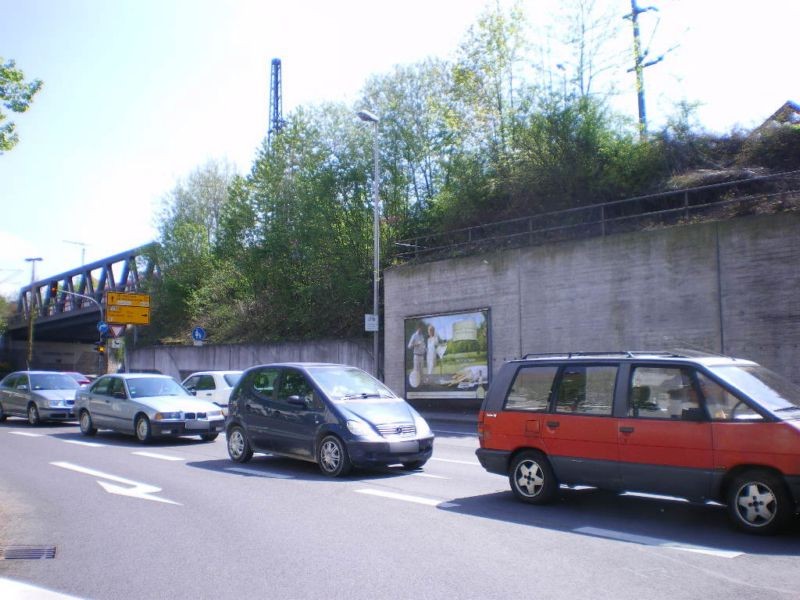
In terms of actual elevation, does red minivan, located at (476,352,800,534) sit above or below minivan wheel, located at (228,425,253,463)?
above

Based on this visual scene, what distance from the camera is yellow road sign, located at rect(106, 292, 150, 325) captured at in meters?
39.6

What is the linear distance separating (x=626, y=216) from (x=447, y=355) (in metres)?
7.46

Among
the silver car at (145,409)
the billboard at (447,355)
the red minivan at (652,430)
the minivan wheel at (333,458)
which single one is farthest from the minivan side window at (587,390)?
the billboard at (447,355)

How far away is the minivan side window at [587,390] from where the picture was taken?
27.0 feet

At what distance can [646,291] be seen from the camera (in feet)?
65.0

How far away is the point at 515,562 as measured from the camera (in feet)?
20.4

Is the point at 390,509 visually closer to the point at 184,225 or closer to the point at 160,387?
the point at 160,387

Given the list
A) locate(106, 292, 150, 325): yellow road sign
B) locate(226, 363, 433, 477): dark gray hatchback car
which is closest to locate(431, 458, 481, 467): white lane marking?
locate(226, 363, 433, 477): dark gray hatchback car

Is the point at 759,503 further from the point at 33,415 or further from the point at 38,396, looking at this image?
the point at 33,415

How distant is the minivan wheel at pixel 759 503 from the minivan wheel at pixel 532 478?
82.3 inches

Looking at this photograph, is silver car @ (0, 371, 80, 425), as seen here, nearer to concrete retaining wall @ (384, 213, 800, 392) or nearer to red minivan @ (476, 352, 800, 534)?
concrete retaining wall @ (384, 213, 800, 392)

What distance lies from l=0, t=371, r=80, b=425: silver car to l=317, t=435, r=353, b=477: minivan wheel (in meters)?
12.5

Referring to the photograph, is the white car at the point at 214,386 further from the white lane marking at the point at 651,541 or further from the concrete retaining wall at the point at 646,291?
the white lane marking at the point at 651,541

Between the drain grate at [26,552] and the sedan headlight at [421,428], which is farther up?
the sedan headlight at [421,428]
